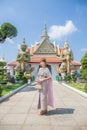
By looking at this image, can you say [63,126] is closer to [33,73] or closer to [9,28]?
[9,28]

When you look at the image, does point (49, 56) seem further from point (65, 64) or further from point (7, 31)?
point (7, 31)

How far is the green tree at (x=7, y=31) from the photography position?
21.4 m

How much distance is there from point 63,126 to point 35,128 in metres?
0.75

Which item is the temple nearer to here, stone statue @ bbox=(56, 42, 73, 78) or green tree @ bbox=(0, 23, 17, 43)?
stone statue @ bbox=(56, 42, 73, 78)

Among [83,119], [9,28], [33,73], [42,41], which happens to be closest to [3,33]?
[9,28]

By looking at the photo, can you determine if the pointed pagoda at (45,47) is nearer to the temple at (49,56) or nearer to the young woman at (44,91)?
the temple at (49,56)

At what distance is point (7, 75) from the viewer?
30.7 metres

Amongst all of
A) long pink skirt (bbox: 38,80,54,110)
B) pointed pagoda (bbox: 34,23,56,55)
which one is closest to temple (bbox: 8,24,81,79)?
pointed pagoda (bbox: 34,23,56,55)

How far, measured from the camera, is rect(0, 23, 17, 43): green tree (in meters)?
21.4

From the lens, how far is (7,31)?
850 inches

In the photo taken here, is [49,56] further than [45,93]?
Yes

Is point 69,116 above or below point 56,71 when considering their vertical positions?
below

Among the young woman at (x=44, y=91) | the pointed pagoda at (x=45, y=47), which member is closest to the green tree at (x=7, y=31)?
the young woman at (x=44, y=91)

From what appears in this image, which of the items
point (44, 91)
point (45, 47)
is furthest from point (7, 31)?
point (45, 47)
